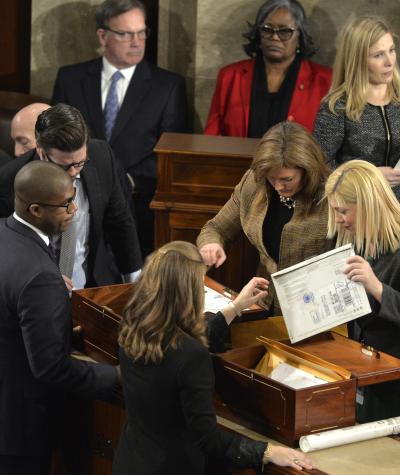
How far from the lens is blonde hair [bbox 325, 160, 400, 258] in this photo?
368cm

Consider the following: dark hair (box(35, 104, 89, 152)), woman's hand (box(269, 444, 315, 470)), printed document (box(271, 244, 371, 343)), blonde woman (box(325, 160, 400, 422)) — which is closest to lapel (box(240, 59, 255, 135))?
dark hair (box(35, 104, 89, 152))

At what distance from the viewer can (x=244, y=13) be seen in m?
6.72

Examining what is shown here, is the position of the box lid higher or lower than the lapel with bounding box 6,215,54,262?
lower

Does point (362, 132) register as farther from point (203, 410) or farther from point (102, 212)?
point (203, 410)

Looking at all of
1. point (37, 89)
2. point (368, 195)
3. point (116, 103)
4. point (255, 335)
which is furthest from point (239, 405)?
point (37, 89)

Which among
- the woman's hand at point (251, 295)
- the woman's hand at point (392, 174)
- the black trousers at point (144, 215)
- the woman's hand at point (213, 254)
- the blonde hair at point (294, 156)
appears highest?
the blonde hair at point (294, 156)

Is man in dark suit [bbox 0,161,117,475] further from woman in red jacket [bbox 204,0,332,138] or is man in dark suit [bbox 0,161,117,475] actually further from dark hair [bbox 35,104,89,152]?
woman in red jacket [bbox 204,0,332,138]

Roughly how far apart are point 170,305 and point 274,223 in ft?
4.10

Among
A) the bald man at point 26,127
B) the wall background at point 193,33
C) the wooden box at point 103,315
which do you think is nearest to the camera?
the wooden box at point 103,315

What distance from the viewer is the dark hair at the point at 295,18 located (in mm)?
6035

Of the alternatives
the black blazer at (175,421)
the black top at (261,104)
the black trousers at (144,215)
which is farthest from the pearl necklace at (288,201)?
the black top at (261,104)

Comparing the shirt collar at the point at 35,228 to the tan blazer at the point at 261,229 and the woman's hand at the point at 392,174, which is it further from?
the woman's hand at the point at 392,174

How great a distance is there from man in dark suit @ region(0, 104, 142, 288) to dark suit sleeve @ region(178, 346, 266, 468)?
142 centimetres

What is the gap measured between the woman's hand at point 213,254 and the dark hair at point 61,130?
65cm
